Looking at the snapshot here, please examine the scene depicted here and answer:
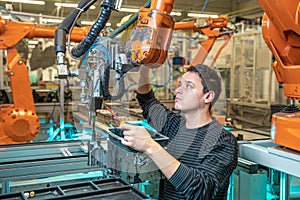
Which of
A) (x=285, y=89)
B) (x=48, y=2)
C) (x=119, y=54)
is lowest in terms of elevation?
(x=285, y=89)

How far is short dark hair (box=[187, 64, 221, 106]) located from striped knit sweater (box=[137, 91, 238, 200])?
13cm

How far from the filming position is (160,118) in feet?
5.38

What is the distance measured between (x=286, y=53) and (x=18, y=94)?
2427 mm

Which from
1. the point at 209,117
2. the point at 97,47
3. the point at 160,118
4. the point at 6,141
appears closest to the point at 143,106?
the point at 160,118

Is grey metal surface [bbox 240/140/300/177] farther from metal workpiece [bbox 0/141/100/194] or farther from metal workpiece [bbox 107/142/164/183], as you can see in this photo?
metal workpiece [bbox 0/141/100/194]

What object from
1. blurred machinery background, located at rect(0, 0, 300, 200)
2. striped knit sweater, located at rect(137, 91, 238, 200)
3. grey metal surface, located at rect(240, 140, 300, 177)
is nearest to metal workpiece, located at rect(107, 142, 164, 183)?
blurred machinery background, located at rect(0, 0, 300, 200)

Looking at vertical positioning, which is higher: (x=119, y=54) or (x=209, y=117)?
(x=119, y=54)

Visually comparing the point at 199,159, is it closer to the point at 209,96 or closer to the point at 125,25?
the point at 209,96

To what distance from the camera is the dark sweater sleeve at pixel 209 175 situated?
47.3 inches

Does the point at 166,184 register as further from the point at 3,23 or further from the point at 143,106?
the point at 3,23

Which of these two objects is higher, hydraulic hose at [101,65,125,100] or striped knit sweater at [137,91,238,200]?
hydraulic hose at [101,65,125,100]

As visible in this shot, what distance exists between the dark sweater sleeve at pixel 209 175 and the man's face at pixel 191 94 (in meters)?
0.20

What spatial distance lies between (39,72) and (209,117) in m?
5.96

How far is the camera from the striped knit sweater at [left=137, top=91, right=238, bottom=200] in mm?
1212
